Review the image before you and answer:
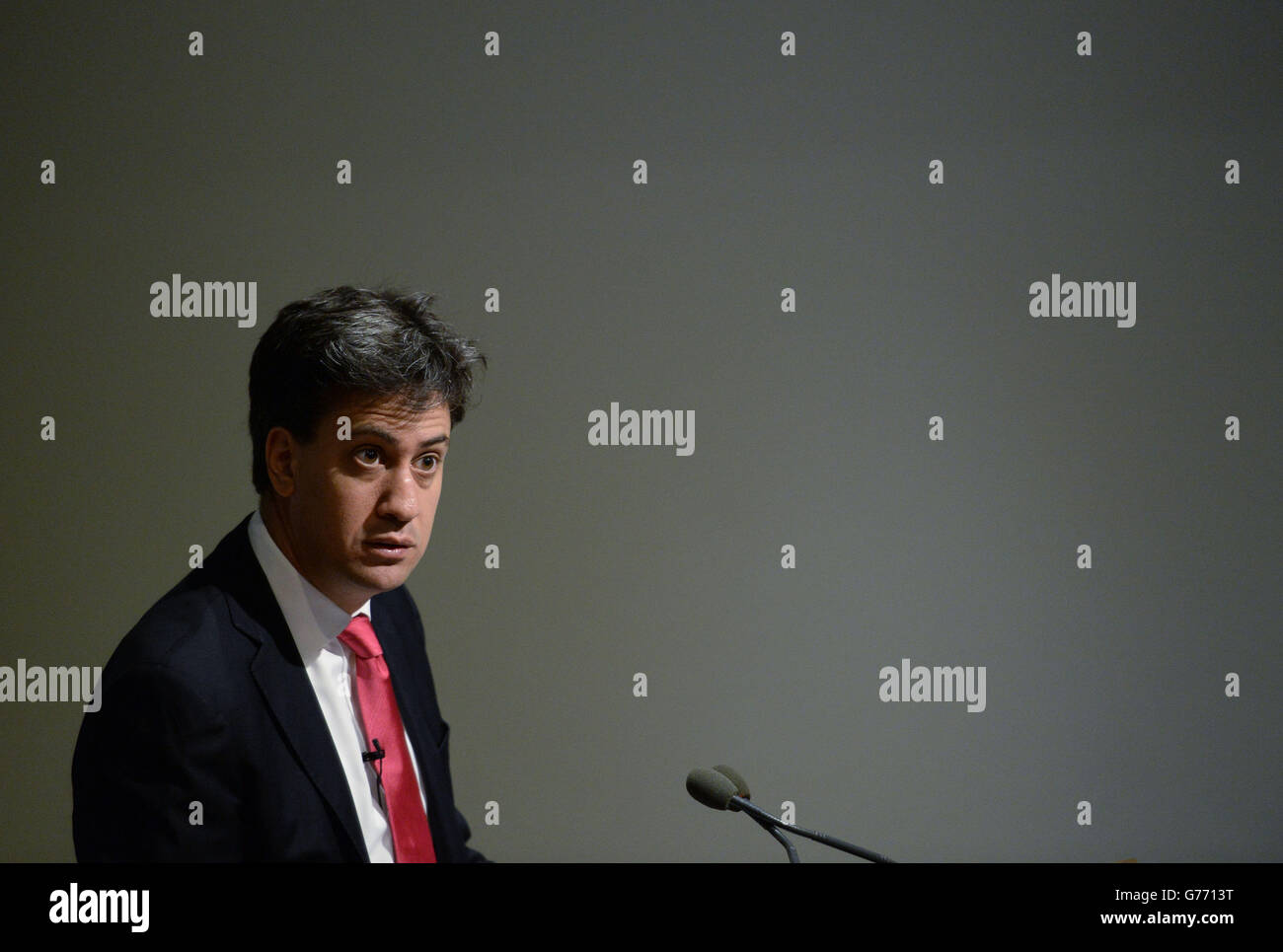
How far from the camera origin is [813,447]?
2.79 meters

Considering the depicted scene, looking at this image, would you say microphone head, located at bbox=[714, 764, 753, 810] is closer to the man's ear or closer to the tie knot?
the tie knot

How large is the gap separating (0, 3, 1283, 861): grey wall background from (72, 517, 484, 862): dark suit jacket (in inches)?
42.9

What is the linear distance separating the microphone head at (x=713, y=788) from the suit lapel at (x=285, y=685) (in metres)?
0.56

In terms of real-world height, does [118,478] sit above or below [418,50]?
below

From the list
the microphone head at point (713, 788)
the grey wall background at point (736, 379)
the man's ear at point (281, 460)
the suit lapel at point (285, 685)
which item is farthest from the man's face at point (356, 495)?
the grey wall background at point (736, 379)

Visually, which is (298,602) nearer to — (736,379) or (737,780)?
(737,780)

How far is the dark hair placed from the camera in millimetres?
1785

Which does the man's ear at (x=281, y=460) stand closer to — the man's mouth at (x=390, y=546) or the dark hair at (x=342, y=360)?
the dark hair at (x=342, y=360)

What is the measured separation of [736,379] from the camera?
2771mm

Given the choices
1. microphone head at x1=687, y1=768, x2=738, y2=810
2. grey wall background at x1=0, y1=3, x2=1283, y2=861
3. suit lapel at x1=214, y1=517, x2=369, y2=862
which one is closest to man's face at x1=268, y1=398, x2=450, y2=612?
suit lapel at x1=214, y1=517, x2=369, y2=862
